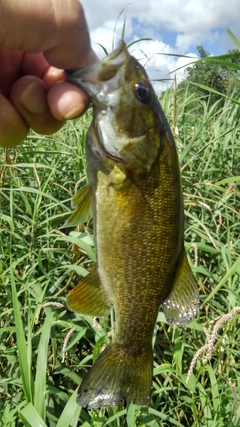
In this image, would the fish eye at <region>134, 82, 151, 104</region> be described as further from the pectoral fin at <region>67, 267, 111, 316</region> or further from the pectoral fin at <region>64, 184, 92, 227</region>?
the pectoral fin at <region>67, 267, 111, 316</region>

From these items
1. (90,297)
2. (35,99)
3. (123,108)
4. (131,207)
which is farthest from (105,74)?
(90,297)

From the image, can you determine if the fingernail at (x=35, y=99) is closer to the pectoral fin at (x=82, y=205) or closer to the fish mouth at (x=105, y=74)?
the fish mouth at (x=105, y=74)

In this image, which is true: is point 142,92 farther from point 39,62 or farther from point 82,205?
point 39,62

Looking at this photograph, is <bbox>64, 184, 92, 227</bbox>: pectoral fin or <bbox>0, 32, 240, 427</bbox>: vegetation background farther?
<bbox>0, 32, 240, 427</bbox>: vegetation background

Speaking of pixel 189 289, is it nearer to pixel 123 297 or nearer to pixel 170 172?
pixel 123 297

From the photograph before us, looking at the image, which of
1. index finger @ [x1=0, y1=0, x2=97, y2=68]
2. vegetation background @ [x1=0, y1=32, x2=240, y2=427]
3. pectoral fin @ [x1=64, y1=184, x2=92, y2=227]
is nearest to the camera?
index finger @ [x1=0, y1=0, x2=97, y2=68]

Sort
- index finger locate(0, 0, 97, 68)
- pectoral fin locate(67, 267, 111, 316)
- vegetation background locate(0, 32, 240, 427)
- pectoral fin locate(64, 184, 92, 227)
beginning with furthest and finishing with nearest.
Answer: vegetation background locate(0, 32, 240, 427) → pectoral fin locate(67, 267, 111, 316) → pectoral fin locate(64, 184, 92, 227) → index finger locate(0, 0, 97, 68)

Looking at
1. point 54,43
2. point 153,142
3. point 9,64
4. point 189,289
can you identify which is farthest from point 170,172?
point 9,64

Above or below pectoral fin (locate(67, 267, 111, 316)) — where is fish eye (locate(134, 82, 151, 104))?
above

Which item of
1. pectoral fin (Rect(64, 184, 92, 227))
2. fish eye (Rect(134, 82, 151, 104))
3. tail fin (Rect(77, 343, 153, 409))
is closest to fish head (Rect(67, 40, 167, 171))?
fish eye (Rect(134, 82, 151, 104))
